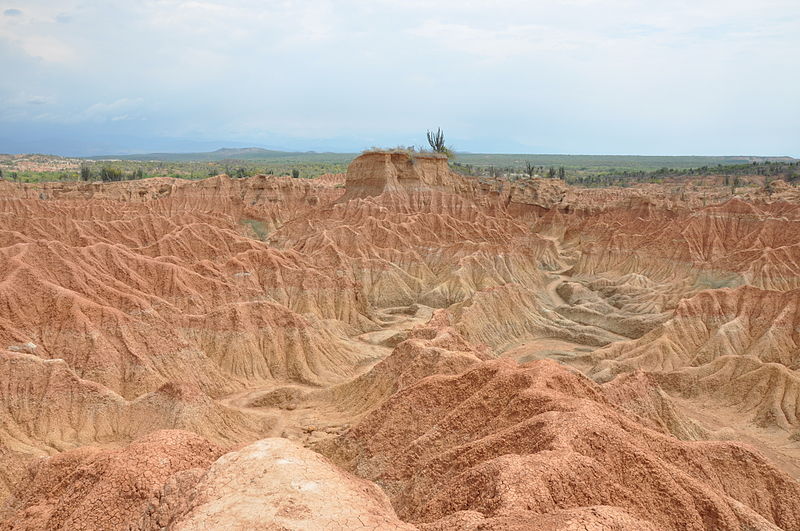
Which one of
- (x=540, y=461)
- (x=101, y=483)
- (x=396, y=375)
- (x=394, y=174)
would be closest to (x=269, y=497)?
(x=101, y=483)

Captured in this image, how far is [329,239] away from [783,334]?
44056 mm

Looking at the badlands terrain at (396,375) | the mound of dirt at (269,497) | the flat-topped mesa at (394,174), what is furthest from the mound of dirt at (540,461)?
the flat-topped mesa at (394,174)

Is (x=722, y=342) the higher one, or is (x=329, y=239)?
(x=329, y=239)

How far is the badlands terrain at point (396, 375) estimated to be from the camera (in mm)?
13750

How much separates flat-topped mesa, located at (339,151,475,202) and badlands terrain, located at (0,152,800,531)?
634 centimetres

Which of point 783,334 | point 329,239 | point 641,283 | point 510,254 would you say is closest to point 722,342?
point 783,334

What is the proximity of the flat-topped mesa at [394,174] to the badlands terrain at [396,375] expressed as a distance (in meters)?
6.34

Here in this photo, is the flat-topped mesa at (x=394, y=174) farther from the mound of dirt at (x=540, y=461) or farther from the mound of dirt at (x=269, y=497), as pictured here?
the mound of dirt at (x=269, y=497)

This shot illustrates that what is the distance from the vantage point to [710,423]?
31.7 m

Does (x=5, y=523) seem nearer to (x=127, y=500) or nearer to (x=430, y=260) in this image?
(x=127, y=500)

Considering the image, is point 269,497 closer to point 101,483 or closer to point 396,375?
point 101,483

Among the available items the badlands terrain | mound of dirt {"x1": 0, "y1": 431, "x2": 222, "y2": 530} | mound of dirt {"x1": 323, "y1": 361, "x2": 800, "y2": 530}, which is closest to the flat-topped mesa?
the badlands terrain

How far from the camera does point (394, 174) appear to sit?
91438mm

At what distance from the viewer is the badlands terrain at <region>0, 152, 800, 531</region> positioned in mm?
13750
